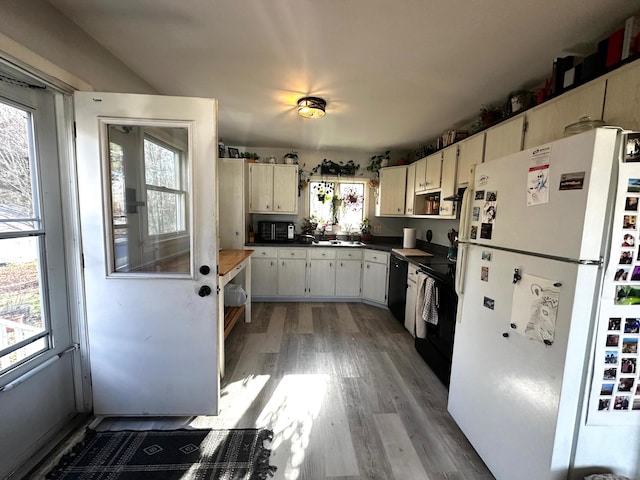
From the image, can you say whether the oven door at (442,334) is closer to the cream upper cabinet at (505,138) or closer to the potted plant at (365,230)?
the cream upper cabinet at (505,138)

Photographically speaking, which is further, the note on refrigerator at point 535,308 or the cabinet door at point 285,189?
the cabinet door at point 285,189

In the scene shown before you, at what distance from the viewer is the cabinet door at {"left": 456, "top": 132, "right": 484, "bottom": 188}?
243 cm

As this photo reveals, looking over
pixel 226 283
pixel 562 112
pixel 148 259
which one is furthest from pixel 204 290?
pixel 562 112

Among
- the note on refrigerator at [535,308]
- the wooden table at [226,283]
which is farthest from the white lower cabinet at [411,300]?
the wooden table at [226,283]

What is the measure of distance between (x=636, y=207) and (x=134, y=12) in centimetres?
256

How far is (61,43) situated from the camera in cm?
147

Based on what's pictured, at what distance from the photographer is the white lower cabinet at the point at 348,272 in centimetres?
412

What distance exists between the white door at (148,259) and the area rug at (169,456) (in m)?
0.15

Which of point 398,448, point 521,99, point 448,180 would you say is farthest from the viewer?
point 448,180

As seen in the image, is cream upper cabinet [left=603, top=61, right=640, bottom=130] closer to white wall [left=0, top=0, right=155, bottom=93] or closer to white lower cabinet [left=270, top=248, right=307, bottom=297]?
white wall [left=0, top=0, right=155, bottom=93]

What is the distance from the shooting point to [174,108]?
61.3 inches

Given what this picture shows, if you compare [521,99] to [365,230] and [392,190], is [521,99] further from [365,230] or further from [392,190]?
[365,230]

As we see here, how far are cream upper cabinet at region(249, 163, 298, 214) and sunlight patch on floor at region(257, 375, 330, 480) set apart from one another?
265cm

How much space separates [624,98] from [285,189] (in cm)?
357
